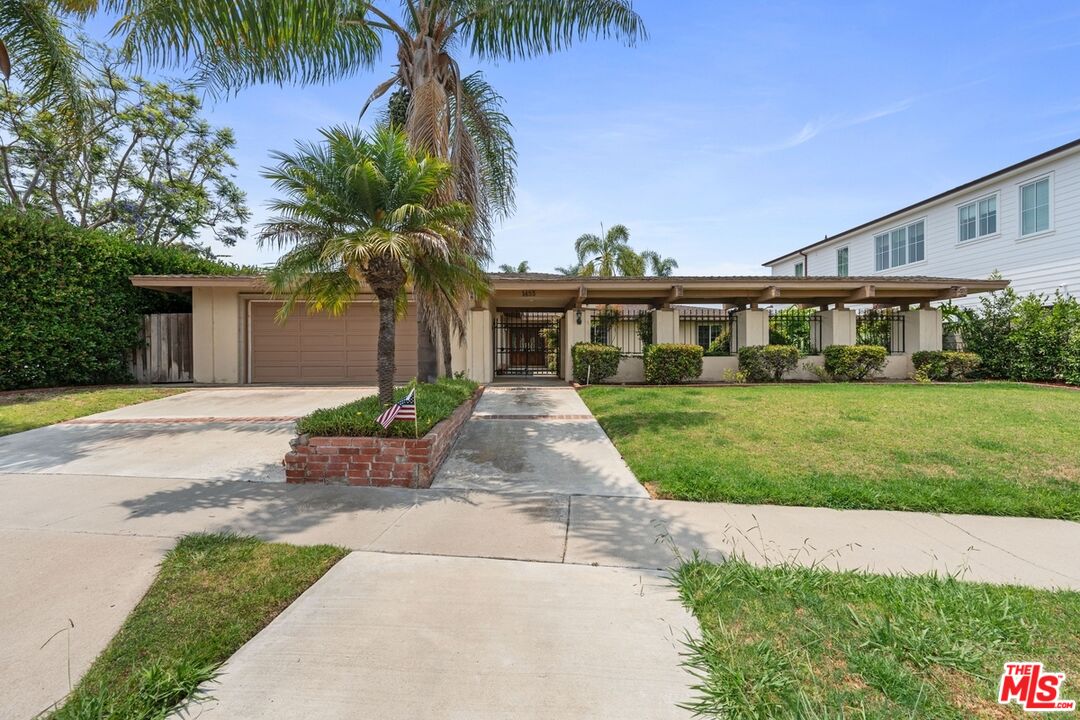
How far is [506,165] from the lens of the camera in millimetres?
10625

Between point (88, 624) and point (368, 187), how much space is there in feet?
16.0

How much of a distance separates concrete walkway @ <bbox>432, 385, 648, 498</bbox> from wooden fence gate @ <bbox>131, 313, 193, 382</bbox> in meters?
10.1

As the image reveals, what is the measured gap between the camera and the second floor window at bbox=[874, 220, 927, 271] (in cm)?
1933

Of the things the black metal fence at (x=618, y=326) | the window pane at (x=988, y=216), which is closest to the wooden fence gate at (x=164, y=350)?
the black metal fence at (x=618, y=326)

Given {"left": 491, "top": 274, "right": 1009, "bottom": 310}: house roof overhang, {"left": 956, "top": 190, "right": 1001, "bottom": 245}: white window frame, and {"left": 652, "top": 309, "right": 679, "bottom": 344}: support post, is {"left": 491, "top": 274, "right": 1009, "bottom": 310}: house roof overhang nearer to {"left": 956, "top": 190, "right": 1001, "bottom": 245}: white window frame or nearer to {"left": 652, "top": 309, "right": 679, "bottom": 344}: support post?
{"left": 652, "top": 309, "right": 679, "bottom": 344}: support post

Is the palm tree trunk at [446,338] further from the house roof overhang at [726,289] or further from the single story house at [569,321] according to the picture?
the house roof overhang at [726,289]

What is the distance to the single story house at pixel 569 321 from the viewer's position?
13.2 metres

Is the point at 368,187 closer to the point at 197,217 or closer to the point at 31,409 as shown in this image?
the point at 31,409

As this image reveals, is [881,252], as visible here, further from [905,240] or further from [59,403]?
[59,403]

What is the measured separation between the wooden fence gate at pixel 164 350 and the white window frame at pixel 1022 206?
87.7 feet

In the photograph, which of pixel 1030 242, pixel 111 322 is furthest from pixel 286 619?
pixel 1030 242

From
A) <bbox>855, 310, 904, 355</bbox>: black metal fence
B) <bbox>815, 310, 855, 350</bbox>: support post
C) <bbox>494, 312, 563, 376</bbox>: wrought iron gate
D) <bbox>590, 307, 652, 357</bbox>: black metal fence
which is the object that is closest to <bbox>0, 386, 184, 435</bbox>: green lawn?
<bbox>494, 312, 563, 376</bbox>: wrought iron gate

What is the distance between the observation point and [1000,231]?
15938 mm

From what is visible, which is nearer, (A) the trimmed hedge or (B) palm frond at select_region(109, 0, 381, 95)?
(B) palm frond at select_region(109, 0, 381, 95)
